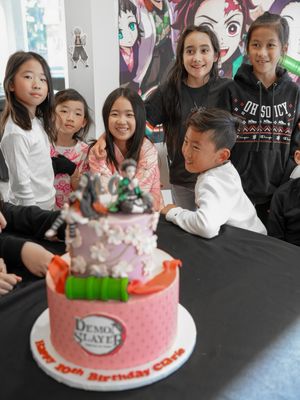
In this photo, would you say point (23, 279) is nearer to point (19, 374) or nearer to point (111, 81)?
point (19, 374)

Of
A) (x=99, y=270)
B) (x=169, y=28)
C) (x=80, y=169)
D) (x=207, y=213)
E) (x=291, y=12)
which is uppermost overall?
(x=291, y=12)

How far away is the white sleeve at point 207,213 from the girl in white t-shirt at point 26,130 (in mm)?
630

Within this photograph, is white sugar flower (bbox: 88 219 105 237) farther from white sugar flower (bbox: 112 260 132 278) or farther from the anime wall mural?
the anime wall mural

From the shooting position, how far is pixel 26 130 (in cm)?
157

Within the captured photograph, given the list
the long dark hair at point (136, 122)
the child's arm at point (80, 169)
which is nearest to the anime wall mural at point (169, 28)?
the child's arm at point (80, 169)

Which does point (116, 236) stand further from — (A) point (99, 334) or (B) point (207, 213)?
(B) point (207, 213)

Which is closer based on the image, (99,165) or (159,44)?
(99,165)

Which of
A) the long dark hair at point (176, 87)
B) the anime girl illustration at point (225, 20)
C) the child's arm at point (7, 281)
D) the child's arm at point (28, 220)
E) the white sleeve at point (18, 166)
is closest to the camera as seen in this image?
the child's arm at point (7, 281)

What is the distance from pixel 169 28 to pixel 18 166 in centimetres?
203

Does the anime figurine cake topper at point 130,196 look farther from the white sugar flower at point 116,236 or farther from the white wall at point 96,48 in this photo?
the white wall at point 96,48

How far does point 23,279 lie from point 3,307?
0.14 metres

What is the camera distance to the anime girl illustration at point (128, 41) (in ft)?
8.98

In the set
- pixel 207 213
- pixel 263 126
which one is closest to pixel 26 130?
pixel 207 213

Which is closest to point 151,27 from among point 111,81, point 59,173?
point 111,81
